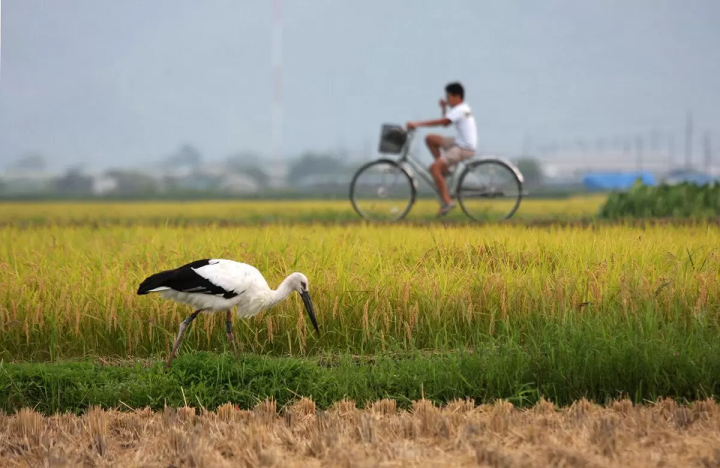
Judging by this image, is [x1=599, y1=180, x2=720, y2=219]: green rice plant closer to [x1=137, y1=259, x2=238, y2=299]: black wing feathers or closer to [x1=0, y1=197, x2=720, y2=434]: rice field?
[x1=0, y1=197, x2=720, y2=434]: rice field

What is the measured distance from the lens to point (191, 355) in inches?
196

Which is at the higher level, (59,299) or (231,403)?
(59,299)

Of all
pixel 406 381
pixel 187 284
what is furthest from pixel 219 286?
pixel 406 381

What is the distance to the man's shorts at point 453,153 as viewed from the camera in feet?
36.6

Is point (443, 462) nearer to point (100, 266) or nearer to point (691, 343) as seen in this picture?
point (691, 343)

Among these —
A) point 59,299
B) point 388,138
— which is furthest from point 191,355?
point 388,138

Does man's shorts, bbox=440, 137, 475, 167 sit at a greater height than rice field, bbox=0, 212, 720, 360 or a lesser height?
greater

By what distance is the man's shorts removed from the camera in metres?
11.1

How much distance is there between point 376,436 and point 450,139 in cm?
766

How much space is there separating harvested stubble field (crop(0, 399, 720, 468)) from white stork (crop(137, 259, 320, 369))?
0.58 metres

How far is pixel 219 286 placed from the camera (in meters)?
4.56

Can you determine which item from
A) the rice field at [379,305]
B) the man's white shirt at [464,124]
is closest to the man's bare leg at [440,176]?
the man's white shirt at [464,124]

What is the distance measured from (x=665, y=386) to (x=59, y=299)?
13.0ft

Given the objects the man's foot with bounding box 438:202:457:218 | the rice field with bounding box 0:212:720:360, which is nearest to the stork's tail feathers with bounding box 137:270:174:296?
the rice field with bounding box 0:212:720:360
